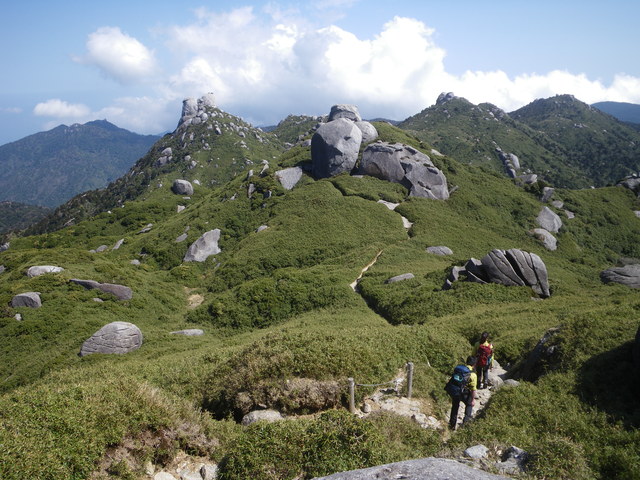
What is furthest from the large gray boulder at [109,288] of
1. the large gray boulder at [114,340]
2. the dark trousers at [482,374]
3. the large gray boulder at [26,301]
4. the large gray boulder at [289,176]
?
the large gray boulder at [289,176]

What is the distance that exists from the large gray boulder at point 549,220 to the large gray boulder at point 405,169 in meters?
16.5

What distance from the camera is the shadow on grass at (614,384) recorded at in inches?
455

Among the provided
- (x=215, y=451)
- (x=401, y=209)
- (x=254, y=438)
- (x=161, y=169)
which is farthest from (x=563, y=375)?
(x=161, y=169)

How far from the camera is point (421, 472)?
717 cm

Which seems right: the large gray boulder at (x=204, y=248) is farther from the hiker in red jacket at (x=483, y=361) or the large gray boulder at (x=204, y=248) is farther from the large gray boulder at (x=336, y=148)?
the hiker in red jacket at (x=483, y=361)

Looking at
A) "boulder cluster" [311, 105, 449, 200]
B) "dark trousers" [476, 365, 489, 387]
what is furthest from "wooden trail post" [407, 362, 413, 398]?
"boulder cluster" [311, 105, 449, 200]

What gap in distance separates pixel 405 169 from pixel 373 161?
248 inches

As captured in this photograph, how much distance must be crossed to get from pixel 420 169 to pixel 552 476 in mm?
62886

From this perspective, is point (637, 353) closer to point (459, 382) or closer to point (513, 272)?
point (459, 382)

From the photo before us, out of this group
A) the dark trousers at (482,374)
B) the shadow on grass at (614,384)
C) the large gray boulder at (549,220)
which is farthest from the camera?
the large gray boulder at (549,220)

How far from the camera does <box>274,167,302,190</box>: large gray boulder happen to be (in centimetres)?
6723

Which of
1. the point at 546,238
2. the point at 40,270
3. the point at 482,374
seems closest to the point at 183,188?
the point at 40,270

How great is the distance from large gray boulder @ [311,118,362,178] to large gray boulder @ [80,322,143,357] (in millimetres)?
46585

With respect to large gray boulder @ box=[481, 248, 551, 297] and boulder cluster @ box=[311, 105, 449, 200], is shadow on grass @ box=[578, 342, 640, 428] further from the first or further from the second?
boulder cluster @ box=[311, 105, 449, 200]
